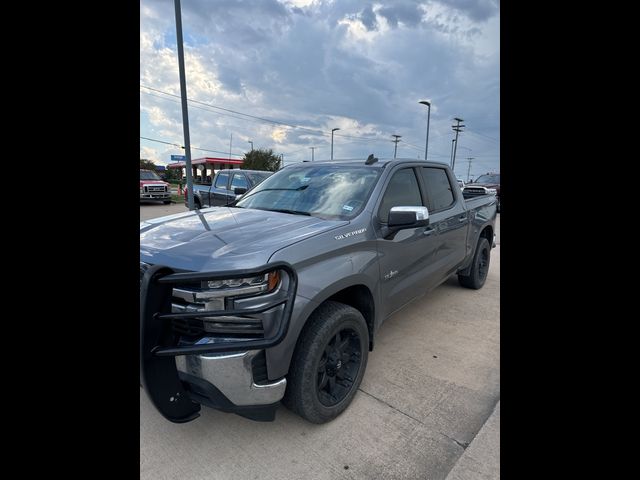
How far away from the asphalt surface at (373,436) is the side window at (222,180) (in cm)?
932

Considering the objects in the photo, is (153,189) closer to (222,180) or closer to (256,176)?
(222,180)

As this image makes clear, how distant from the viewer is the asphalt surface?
6.72 ft

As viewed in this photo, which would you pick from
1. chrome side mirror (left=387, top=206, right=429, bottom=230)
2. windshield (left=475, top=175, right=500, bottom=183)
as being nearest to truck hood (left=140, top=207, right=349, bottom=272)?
chrome side mirror (left=387, top=206, right=429, bottom=230)

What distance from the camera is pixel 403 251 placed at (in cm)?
302

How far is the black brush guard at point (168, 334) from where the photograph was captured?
164 centimetres

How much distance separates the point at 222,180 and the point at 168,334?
34.0 feet

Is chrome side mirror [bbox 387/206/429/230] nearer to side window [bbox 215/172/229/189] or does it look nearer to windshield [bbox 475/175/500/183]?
side window [bbox 215/172/229/189]

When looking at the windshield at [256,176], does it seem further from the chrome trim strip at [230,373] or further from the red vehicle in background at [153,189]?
the red vehicle in background at [153,189]

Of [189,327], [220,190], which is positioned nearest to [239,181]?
[220,190]

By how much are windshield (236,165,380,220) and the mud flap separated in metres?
1.44

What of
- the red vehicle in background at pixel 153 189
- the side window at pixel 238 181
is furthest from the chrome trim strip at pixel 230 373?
the red vehicle in background at pixel 153 189

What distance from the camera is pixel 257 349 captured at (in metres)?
1.76

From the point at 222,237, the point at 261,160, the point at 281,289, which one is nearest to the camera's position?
the point at 281,289
